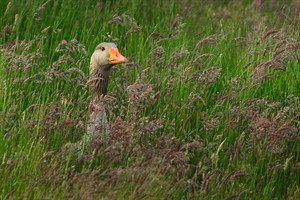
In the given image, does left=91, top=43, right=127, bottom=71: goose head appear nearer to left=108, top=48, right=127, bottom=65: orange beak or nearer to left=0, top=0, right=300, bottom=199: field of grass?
left=108, top=48, right=127, bottom=65: orange beak

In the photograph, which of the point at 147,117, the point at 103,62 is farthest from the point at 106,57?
the point at 147,117

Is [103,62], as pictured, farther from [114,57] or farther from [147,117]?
[147,117]

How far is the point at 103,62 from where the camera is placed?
6.88 m

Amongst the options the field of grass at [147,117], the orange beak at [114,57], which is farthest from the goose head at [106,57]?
the field of grass at [147,117]

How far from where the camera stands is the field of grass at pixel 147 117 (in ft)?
17.5

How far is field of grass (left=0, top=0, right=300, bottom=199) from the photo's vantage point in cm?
535

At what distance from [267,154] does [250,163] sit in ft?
0.41

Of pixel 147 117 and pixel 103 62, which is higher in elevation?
pixel 103 62

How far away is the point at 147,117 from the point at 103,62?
1.27m

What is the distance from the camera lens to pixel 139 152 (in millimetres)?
5562

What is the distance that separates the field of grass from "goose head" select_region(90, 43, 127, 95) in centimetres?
9

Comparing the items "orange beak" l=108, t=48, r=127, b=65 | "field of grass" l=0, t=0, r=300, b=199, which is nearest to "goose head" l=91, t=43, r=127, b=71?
"orange beak" l=108, t=48, r=127, b=65

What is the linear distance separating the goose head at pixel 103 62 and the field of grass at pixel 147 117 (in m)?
0.09

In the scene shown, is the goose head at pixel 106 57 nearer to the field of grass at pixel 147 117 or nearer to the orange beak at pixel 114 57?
the orange beak at pixel 114 57
